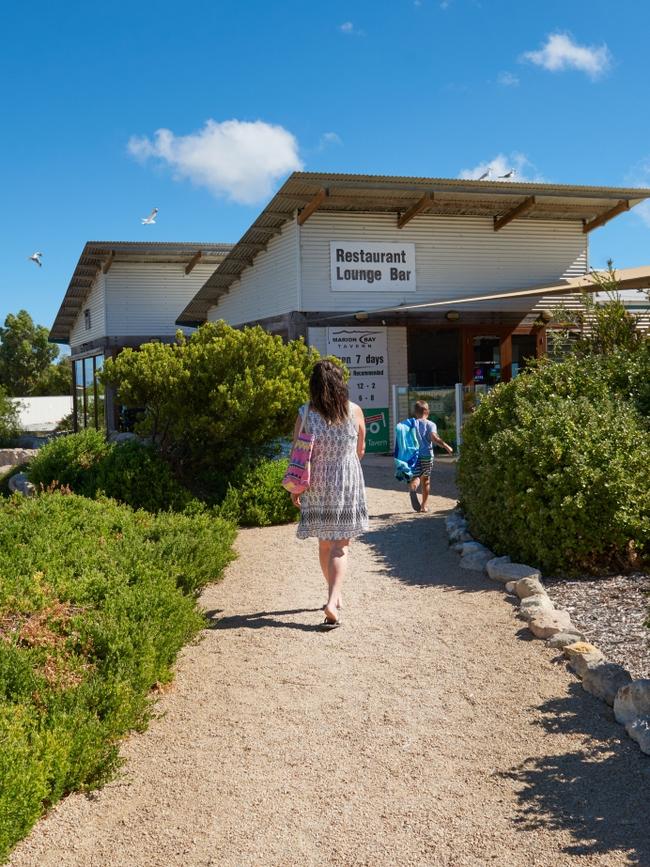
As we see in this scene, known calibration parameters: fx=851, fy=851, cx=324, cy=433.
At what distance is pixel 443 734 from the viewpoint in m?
3.95

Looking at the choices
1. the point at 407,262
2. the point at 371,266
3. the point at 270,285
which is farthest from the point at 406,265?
the point at 270,285

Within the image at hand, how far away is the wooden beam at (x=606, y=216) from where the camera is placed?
17.0 metres

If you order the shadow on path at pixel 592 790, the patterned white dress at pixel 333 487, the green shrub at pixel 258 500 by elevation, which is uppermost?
the patterned white dress at pixel 333 487

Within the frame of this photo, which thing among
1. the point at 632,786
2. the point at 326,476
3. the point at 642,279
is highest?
the point at 642,279

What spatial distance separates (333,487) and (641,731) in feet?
8.03

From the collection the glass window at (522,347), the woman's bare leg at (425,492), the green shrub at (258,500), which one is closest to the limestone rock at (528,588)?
the woman's bare leg at (425,492)

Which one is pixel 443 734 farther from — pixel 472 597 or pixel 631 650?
pixel 472 597

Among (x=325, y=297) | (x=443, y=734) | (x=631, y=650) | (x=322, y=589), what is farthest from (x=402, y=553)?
(x=325, y=297)

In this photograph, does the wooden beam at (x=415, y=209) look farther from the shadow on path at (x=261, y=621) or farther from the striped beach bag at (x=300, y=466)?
the shadow on path at (x=261, y=621)

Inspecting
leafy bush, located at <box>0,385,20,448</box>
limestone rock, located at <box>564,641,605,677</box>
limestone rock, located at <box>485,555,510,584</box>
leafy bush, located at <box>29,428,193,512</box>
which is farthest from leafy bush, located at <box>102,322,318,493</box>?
leafy bush, located at <box>0,385,20,448</box>

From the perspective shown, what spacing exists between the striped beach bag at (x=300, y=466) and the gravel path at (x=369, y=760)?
3.05ft

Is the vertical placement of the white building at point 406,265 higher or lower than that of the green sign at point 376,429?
higher

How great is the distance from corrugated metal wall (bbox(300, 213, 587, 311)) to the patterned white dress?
419 inches

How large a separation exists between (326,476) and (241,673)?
56.2 inches
